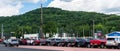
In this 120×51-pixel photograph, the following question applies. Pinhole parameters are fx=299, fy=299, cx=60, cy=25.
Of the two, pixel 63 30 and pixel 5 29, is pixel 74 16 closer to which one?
pixel 63 30

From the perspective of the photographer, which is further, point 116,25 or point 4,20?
point 4,20

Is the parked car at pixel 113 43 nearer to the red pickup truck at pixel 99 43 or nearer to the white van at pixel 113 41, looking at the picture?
the white van at pixel 113 41

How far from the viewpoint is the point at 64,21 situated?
168m

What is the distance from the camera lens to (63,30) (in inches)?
7101

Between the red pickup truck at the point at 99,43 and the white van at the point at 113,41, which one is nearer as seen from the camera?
the white van at the point at 113,41

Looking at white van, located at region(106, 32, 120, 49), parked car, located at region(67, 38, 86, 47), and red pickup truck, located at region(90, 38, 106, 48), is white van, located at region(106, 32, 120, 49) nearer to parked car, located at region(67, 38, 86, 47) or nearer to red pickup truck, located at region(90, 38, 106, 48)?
red pickup truck, located at region(90, 38, 106, 48)

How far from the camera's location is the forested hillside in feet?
502

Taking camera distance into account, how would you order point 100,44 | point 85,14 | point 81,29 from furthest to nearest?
point 81,29 → point 85,14 → point 100,44

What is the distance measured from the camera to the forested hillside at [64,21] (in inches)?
6029

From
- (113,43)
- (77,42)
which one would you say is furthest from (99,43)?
(77,42)

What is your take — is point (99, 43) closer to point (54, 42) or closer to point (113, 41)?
point (113, 41)

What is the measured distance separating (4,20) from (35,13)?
28986 mm

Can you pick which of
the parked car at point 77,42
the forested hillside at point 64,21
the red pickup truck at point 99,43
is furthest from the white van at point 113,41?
the forested hillside at point 64,21

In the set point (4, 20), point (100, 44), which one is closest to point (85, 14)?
point (4, 20)
